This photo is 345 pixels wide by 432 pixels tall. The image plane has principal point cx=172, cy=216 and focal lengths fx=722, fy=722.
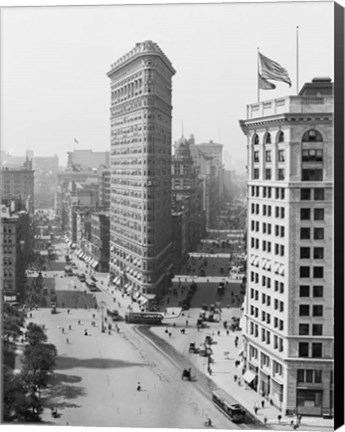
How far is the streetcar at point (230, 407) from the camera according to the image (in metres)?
28.8

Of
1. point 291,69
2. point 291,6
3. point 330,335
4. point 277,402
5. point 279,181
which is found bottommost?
point 277,402

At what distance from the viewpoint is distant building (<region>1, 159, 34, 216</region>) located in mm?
31531

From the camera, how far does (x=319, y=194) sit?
98.4ft

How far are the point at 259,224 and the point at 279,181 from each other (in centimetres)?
247

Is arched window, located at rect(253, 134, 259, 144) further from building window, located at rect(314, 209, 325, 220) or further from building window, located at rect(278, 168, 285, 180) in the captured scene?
building window, located at rect(314, 209, 325, 220)

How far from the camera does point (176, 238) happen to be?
34.5 meters

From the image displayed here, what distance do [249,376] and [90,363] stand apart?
6984mm

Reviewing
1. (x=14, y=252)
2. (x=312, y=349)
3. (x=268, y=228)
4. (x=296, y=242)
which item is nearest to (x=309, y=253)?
(x=296, y=242)

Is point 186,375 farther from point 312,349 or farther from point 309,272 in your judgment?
point 309,272

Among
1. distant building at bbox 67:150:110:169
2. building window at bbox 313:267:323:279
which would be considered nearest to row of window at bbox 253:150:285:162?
building window at bbox 313:267:323:279

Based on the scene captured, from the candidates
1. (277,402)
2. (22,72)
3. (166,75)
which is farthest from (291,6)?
(277,402)

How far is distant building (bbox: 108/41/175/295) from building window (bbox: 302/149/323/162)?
19.8 ft

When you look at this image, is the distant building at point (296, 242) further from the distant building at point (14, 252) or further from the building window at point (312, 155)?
the distant building at point (14, 252)

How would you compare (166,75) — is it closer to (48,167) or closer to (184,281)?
(48,167)
